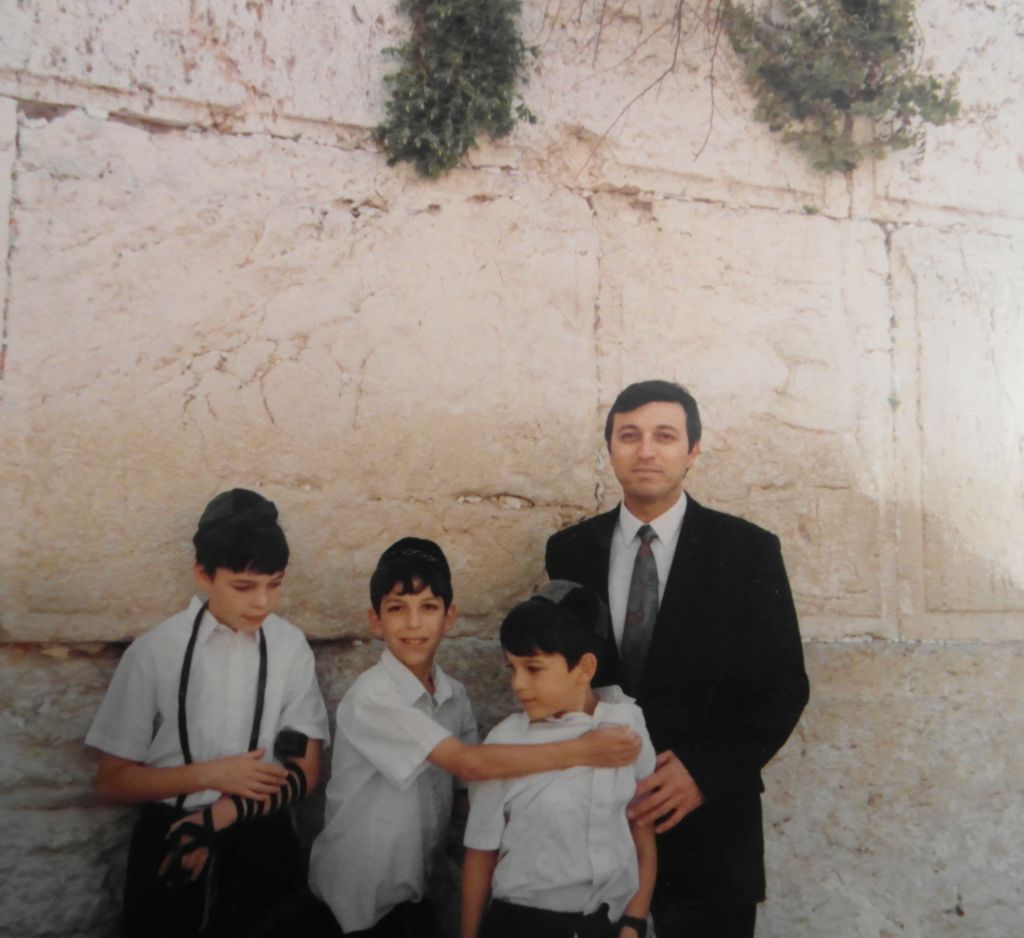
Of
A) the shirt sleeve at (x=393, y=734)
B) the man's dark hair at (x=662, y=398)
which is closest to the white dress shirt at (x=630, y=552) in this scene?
A: the man's dark hair at (x=662, y=398)

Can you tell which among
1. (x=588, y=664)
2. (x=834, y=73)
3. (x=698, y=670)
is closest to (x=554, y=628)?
(x=588, y=664)

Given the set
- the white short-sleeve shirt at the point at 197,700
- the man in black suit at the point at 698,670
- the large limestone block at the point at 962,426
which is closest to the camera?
the white short-sleeve shirt at the point at 197,700

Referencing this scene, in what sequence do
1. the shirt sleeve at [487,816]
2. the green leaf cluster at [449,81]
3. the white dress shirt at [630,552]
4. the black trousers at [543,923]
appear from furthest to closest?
the green leaf cluster at [449,81] < the white dress shirt at [630,552] < the shirt sleeve at [487,816] < the black trousers at [543,923]

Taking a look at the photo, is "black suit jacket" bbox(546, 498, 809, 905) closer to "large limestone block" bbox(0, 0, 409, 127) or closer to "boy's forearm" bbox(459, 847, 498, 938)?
"boy's forearm" bbox(459, 847, 498, 938)

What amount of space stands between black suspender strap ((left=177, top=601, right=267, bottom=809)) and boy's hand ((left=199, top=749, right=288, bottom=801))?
71 millimetres

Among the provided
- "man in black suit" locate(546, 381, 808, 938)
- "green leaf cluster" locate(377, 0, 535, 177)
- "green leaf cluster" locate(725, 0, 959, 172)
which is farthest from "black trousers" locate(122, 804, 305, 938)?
"green leaf cluster" locate(725, 0, 959, 172)

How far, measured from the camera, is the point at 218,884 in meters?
2.20

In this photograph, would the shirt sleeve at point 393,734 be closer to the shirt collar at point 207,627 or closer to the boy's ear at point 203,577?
the shirt collar at point 207,627

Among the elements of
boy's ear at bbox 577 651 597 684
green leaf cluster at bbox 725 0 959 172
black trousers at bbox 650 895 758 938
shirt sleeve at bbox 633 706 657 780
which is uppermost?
green leaf cluster at bbox 725 0 959 172

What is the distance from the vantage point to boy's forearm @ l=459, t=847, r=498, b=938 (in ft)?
6.80

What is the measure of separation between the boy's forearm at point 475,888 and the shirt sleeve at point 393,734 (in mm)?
248

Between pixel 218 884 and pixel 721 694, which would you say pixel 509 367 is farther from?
pixel 218 884

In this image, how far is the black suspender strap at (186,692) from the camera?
86.1 inches

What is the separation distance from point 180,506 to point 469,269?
1239 mm
